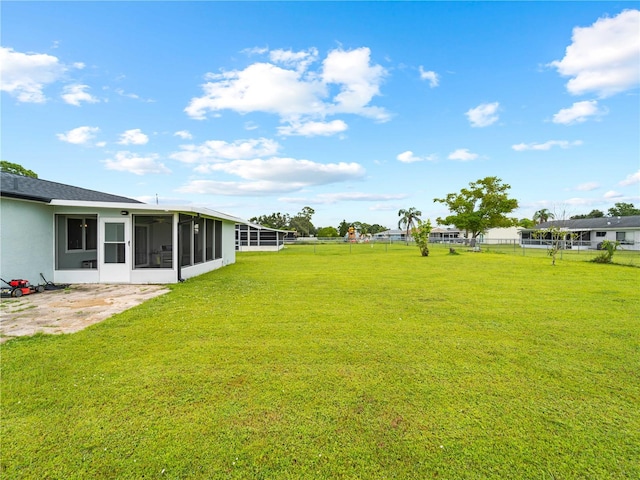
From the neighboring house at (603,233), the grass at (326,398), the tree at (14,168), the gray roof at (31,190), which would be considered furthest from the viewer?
the neighboring house at (603,233)

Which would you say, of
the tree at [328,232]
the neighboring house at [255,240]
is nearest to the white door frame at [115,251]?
the neighboring house at [255,240]

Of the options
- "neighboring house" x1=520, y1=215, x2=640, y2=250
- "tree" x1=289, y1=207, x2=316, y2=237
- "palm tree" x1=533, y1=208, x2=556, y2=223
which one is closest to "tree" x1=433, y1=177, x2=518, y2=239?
"neighboring house" x1=520, y1=215, x2=640, y2=250

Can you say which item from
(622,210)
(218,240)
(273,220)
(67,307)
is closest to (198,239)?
(218,240)

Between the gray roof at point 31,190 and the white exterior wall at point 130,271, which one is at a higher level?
the gray roof at point 31,190

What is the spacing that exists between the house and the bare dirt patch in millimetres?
745

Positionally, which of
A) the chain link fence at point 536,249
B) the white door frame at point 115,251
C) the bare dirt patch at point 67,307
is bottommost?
the bare dirt patch at point 67,307

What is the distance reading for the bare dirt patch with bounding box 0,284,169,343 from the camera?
457cm

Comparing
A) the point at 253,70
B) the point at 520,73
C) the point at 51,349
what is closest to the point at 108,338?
the point at 51,349

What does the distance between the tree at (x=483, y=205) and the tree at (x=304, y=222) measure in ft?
105

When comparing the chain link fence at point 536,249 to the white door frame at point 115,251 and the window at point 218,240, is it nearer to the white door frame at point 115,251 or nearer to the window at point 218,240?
the window at point 218,240

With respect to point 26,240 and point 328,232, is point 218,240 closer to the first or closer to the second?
point 26,240

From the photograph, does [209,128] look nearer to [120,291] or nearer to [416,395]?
[120,291]

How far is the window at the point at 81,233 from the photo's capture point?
8.66 metres

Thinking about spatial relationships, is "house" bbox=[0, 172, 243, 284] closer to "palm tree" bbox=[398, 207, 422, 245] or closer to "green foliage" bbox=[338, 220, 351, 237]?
"green foliage" bbox=[338, 220, 351, 237]
